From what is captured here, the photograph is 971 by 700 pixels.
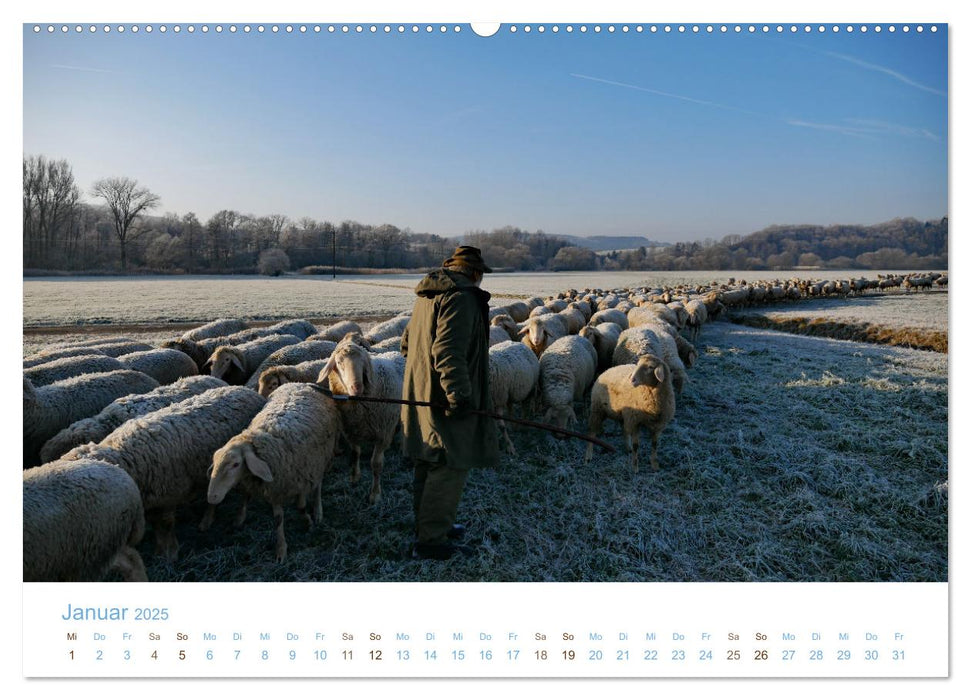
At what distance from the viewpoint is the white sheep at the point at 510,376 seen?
6492mm

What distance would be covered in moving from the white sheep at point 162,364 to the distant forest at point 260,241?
1.27 metres

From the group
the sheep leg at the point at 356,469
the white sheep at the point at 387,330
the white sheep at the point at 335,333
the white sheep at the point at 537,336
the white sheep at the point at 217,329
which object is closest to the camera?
the sheep leg at the point at 356,469

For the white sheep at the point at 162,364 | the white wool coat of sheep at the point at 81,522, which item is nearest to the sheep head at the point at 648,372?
the white wool coat of sheep at the point at 81,522

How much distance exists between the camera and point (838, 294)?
88.7 ft

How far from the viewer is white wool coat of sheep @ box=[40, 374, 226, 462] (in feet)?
14.3

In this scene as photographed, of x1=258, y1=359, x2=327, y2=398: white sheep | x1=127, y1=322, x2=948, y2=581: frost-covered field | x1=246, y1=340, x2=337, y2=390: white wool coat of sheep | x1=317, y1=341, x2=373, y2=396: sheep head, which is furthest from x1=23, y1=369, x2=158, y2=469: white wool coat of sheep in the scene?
x1=317, y1=341, x2=373, y2=396: sheep head

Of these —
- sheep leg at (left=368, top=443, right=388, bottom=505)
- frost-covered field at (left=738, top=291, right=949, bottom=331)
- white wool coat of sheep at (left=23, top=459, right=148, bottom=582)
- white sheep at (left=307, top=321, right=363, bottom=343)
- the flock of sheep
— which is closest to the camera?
white wool coat of sheep at (left=23, top=459, right=148, bottom=582)

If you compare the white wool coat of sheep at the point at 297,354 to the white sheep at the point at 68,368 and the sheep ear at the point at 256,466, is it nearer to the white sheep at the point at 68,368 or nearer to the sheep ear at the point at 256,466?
the white sheep at the point at 68,368

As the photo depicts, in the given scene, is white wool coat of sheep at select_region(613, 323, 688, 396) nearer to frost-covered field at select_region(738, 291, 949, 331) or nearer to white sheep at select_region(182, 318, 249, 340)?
frost-covered field at select_region(738, 291, 949, 331)

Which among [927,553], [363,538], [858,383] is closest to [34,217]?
[363,538]

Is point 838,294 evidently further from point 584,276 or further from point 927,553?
point 927,553

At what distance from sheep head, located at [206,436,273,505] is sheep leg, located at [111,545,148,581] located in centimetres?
56
